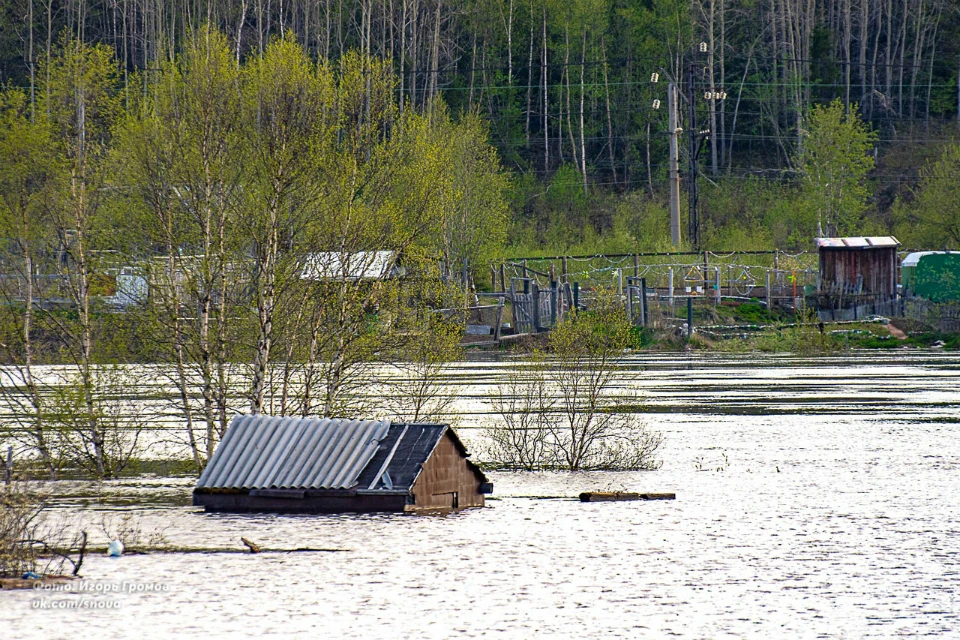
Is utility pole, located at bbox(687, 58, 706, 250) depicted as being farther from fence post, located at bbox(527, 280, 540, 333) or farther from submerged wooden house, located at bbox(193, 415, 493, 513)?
submerged wooden house, located at bbox(193, 415, 493, 513)

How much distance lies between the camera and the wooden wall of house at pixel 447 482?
20953 millimetres

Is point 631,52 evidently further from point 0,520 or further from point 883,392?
point 0,520

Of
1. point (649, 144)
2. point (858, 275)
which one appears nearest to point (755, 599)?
point (858, 275)

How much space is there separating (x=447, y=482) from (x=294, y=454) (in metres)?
2.56

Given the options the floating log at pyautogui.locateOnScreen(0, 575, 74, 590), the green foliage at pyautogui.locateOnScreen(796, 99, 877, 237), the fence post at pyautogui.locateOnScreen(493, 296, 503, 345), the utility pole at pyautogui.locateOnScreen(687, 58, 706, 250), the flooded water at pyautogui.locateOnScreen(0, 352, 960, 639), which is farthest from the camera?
the green foliage at pyautogui.locateOnScreen(796, 99, 877, 237)

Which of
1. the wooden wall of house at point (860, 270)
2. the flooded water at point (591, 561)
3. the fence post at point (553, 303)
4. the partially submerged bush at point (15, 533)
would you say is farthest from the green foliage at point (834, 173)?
the partially submerged bush at point (15, 533)

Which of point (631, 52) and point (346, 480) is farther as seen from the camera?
point (631, 52)

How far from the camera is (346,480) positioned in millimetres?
20750

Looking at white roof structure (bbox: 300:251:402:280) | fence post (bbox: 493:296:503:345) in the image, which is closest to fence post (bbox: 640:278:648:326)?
fence post (bbox: 493:296:503:345)

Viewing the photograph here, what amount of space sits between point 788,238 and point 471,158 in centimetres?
1749

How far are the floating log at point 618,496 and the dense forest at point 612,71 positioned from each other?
54.5m

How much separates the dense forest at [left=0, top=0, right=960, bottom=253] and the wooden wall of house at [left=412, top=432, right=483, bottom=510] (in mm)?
55375

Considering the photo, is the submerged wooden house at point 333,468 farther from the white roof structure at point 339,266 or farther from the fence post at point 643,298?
the fence post at point 643,298

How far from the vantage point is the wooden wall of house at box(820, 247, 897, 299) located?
5553cm
